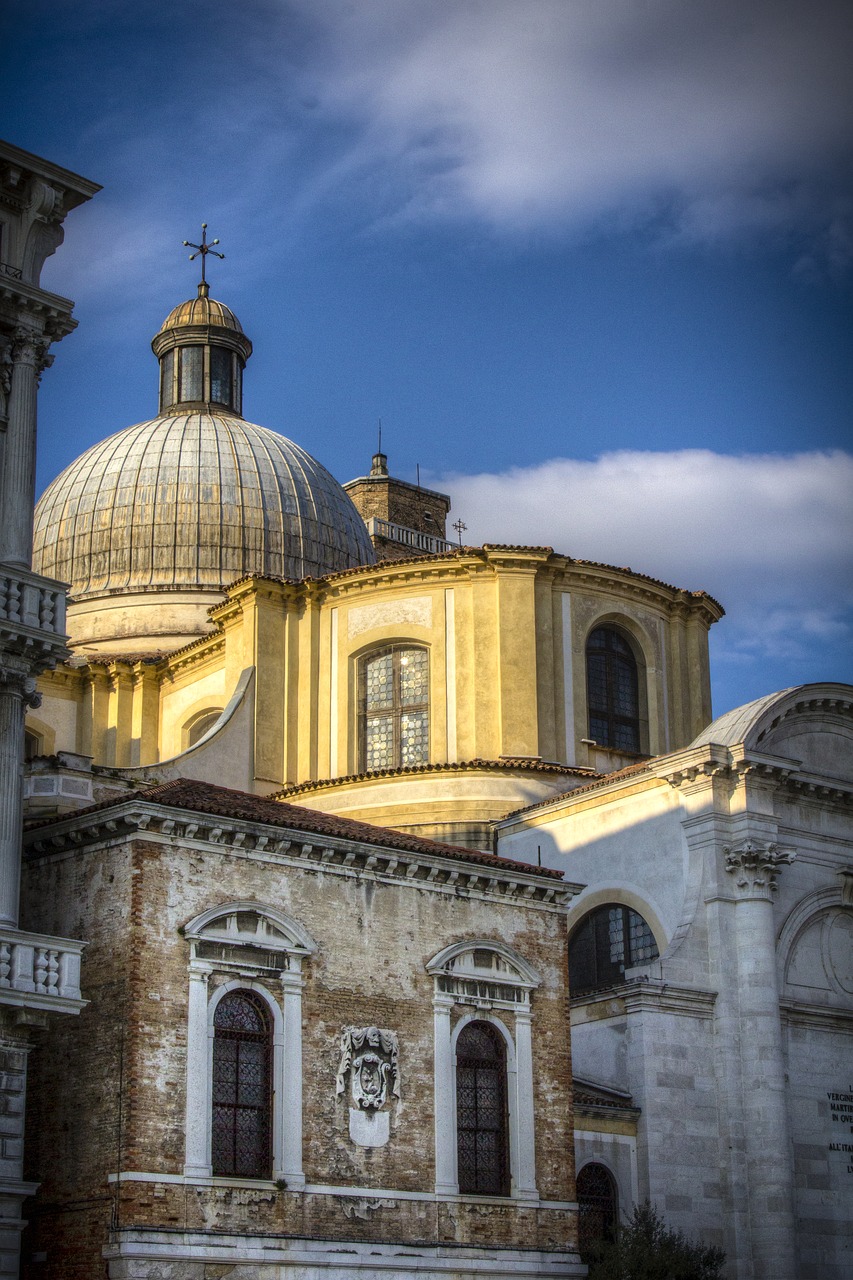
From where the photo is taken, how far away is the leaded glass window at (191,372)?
4981cm

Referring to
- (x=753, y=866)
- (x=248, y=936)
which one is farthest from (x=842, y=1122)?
(x=248, y=936)

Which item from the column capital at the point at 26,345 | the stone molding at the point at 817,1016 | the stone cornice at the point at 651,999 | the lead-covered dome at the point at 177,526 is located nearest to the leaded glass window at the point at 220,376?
the lead-covered dome at the point at 177,526

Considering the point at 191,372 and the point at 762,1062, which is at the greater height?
the point at 191,372

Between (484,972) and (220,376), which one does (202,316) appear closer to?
(220,376)

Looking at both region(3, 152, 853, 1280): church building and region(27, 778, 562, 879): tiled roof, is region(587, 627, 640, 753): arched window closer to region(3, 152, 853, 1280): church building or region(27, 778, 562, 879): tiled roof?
region(3, 152, 853, 1280): church building

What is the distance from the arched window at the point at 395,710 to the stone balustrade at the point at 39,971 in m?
15.5

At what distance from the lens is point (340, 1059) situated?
24.9 m

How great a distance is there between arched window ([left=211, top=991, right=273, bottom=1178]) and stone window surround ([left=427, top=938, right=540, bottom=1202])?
107 inches

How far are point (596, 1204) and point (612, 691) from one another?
12721mm

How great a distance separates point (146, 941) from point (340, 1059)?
129 inches

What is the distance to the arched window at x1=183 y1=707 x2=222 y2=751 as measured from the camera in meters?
41.5

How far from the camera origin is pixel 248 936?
24438mm

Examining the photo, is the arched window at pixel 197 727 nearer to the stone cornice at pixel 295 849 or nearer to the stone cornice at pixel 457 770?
the stone cornice at pixel 457 770

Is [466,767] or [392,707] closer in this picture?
[466,767]
